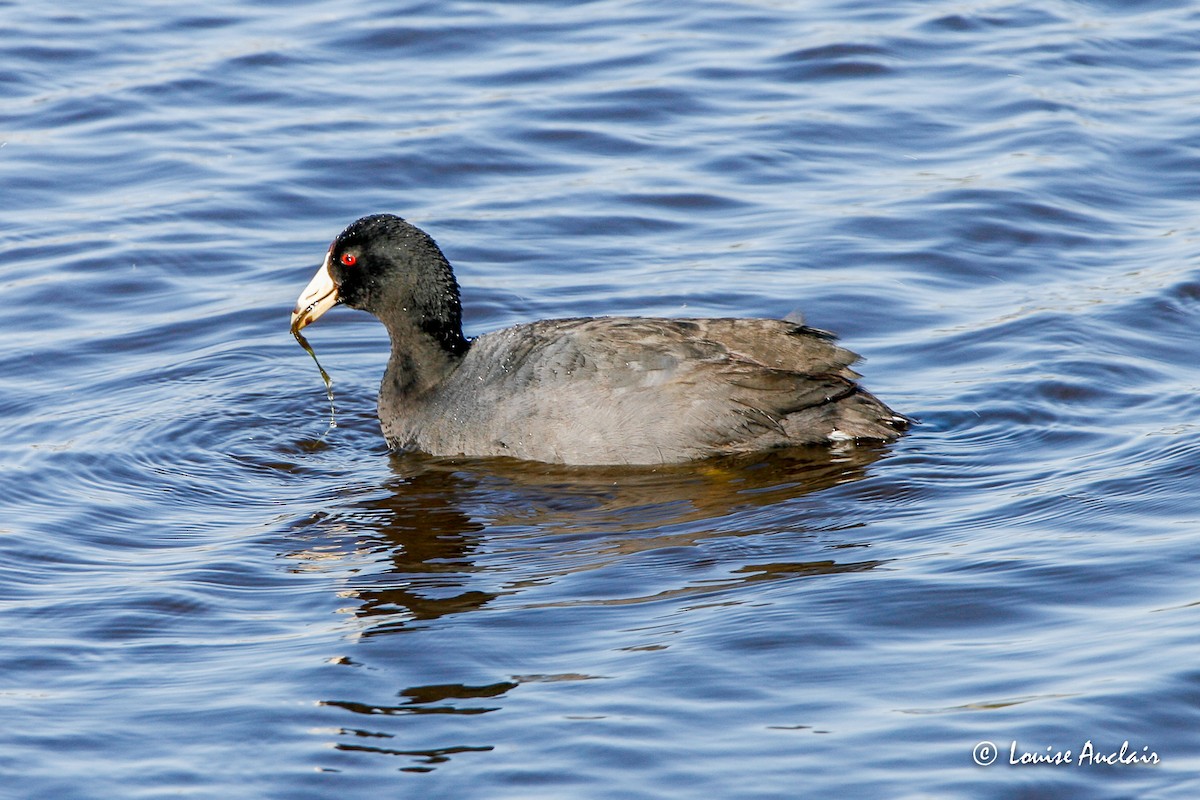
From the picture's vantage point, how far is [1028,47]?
13.9 metres

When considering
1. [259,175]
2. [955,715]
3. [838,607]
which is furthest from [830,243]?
[955,715]

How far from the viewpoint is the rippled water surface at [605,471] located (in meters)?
5.29

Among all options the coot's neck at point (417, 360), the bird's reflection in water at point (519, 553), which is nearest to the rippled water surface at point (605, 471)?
the bird's reflection in water at point (519, 553)

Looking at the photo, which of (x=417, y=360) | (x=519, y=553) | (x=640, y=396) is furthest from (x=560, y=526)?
(x=417, y=360)

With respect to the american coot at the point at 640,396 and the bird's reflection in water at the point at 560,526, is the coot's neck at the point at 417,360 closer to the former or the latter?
the american coot at the point at 640,396

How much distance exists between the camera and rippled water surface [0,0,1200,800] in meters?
5.29

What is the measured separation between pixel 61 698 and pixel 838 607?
272cm

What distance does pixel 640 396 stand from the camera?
7.73 m

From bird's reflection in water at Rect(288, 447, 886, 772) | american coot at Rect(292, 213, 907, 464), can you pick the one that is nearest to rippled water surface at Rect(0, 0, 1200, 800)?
bird's reflection in water at Rect(288, 447, 886, 772)

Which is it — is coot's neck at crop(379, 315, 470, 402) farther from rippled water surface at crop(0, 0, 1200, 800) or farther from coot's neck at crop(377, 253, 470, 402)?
rippled water surface at crop(0, 0, 1200, 800)

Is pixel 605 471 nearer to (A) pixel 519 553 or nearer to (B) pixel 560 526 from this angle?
(B) pixel 560 526

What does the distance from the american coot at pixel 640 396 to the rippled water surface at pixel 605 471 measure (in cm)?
20

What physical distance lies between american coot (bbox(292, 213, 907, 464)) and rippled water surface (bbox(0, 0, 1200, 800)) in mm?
200

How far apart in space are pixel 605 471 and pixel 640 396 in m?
0.39
